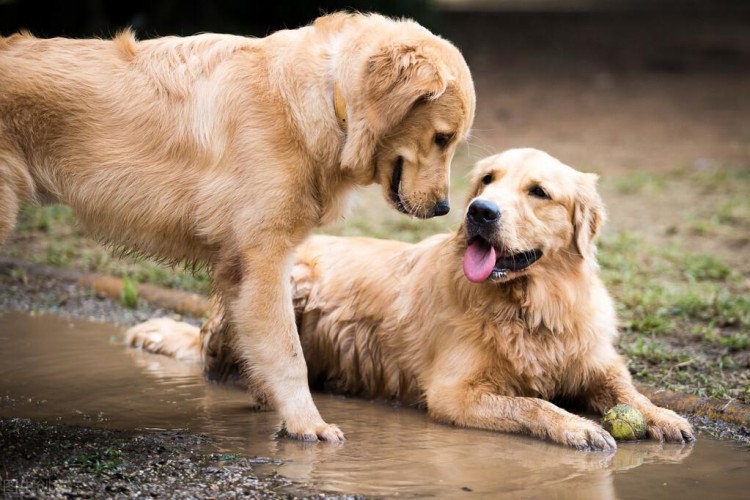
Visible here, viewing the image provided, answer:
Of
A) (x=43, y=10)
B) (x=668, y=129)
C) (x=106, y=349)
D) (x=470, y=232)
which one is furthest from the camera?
(x=43, y=10)

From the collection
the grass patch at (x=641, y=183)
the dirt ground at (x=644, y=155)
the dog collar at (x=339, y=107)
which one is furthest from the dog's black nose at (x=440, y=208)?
the grass patch at (x=641, y=183)

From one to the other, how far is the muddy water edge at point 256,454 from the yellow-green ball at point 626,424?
0.31 feet

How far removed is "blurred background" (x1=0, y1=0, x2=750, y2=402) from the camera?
278 inches

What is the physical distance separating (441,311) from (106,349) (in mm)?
2410

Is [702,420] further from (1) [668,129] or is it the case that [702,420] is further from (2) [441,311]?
(1) [668,129]

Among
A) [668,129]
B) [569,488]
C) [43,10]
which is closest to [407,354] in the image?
[569,488]

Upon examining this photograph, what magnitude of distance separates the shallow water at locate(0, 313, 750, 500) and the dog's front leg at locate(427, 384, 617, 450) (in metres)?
0.07

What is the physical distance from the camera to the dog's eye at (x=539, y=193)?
17.7 feet

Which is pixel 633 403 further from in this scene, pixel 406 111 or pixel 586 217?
pixel 406 111

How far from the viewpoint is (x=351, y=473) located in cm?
428

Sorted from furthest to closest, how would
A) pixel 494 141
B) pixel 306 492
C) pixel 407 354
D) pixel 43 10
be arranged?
1. pixel 43 10
2. pixel 494 141
3. pixel 407 354
4. pixel 306 492

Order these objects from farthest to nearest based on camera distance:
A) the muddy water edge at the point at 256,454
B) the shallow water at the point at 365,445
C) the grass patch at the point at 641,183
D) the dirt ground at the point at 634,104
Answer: the grass patch at the point at 641,183 → the dirt ground at the point at 634,104 → the shallow water at the point at 365,445 → the muddy water edge at the point at 256,454

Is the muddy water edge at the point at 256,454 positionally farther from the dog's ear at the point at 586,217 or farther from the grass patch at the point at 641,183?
the grass patch at the point at 641,183

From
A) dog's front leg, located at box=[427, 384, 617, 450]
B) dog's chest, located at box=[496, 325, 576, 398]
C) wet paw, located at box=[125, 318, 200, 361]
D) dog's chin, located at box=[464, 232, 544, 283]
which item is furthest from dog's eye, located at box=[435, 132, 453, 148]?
wet paw, located at box=[125, 318, 200, 361]
